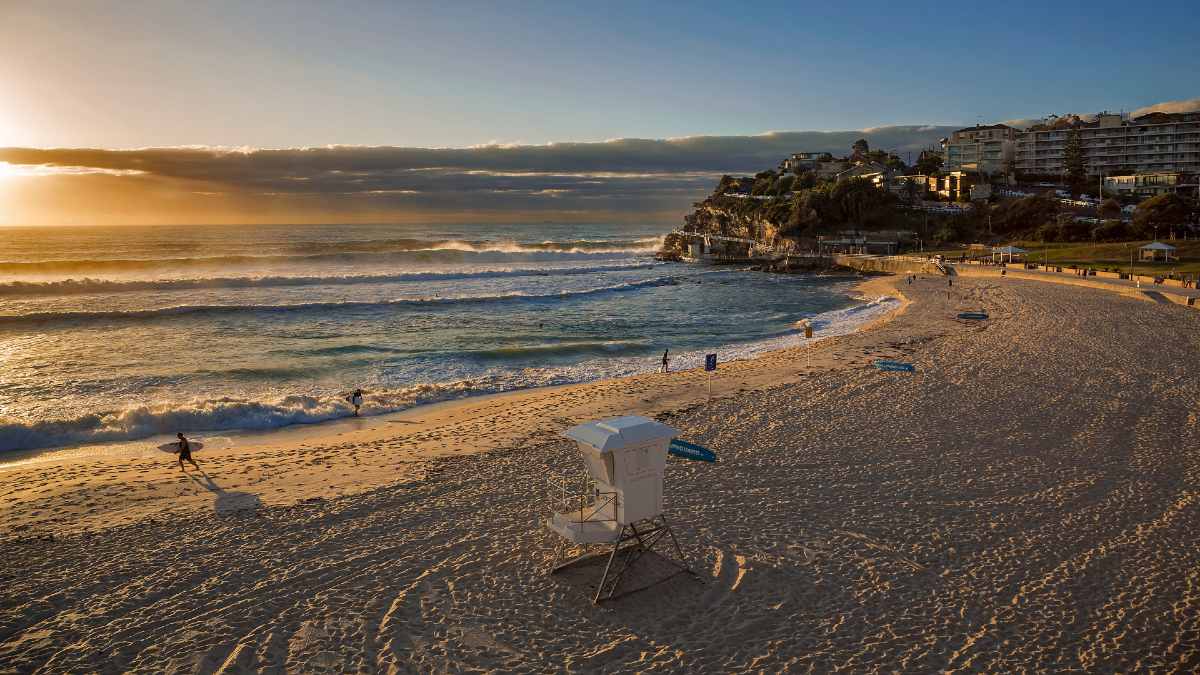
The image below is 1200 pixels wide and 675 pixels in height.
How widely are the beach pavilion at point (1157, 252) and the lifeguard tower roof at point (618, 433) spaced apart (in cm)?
5186

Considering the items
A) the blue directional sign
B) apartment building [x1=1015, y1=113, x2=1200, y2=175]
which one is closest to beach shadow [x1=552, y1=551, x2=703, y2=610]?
the blue directional sign

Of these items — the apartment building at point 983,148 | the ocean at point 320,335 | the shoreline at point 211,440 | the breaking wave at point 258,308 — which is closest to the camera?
the shoreline at point 211,440

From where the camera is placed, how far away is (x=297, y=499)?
1178 centimetres

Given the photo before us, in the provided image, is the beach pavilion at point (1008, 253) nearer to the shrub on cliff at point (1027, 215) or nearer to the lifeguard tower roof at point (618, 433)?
the shrub on cliff at point (1027, 215)

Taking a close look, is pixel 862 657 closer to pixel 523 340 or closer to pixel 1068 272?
pixel 523 340

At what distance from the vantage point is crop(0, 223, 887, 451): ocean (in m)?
19.1

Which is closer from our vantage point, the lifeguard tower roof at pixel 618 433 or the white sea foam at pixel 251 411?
the lifeguard tower roof at pixel 618 433

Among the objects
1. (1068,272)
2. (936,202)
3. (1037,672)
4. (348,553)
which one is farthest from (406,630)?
(936,202)

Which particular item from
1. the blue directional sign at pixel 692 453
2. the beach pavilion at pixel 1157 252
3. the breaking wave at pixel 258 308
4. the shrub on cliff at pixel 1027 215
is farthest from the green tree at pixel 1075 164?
the blue directional sign at pixel 692 453

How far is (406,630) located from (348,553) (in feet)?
7.70

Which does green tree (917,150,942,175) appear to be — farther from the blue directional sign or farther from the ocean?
the blue directional sign

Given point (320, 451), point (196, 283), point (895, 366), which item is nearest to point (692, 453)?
point (320, 451)

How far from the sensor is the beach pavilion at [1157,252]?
149 feet

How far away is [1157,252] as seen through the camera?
48.9 m
